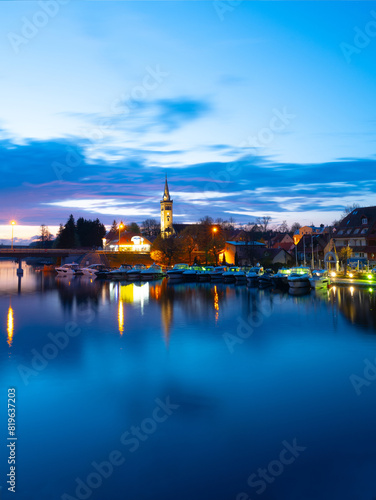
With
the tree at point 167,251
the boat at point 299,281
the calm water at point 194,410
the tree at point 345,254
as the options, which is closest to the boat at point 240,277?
the boat at point 299,281

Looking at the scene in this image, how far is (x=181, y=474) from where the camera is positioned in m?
12.6

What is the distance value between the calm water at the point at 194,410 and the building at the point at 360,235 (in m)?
47.5

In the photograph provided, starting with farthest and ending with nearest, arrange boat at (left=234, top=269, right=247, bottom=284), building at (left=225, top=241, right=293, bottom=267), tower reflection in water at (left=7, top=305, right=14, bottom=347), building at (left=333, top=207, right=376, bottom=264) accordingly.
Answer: building at (left=225, top=241, right=293, bottom=267) → building at (left=333, top=207, right=376, bottom=264) → boat at (left=234, top=269, right=247, bottom=284) → tower reflection in water at (left=7, top=305, right=14, bottom=347)

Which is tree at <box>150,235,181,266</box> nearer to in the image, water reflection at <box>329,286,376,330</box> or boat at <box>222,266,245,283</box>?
boat at <box>222,266,245,283</box>

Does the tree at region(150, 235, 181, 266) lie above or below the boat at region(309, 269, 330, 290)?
above

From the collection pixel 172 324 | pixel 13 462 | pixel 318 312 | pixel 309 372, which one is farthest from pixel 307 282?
pixel 13 462

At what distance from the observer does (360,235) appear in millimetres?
84250

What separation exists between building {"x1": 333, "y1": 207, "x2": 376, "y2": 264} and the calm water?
47.5 metres

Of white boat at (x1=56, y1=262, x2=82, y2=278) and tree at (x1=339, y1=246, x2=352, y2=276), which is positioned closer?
tree at (x1=339, y1=246, x2=352, y2=276)

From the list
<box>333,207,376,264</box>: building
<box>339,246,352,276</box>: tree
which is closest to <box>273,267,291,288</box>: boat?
<box>339,246,352,276</box>: tree

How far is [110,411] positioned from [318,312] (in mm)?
27509

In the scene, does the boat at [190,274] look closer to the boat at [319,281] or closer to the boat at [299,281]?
the boat at [299,281]

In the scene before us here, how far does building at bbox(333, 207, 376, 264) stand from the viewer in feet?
265

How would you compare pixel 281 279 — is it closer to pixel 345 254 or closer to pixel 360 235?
pixel 345 254
